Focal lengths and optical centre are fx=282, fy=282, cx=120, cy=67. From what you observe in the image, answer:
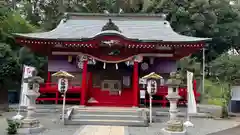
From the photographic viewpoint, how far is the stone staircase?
35.8ft

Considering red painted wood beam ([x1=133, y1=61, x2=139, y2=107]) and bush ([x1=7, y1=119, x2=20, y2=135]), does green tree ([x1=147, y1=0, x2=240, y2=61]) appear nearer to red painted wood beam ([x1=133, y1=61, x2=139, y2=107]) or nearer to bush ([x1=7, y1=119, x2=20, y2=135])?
red painted wood beam ([x1=133, y1=61, x2=139, y2=107])

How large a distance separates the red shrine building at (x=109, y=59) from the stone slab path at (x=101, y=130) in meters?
3.44

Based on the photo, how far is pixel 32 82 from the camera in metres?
9.54

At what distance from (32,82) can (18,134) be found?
1811 millimetres

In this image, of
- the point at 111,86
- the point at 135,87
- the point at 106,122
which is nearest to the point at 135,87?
the point at 135,87

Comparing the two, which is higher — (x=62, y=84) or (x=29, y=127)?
(x=62, y=84)

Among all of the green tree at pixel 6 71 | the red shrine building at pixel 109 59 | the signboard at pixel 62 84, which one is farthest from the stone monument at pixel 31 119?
the green tree at pixel 6 71

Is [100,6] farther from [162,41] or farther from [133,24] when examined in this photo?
[162,41]

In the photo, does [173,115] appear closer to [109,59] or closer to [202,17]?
[109,59]

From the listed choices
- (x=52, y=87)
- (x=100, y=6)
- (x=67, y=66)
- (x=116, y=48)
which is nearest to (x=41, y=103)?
(x=52, y=87)

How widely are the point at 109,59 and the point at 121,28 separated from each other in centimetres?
342

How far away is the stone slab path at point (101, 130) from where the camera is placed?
8.93 m

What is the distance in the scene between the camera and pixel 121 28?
17.0m

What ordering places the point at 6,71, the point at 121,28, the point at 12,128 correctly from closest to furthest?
the point at 12,128 → the point at 6,71 → the point at 121,28
